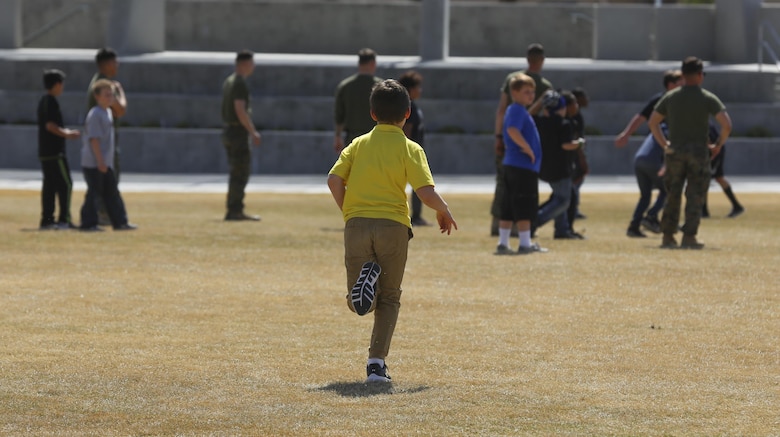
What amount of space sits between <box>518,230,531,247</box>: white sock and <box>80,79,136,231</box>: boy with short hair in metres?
4.92

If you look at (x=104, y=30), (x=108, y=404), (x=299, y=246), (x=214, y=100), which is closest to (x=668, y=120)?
(x=299, y=246)

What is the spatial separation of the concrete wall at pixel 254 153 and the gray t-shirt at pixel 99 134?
1144 centimetres

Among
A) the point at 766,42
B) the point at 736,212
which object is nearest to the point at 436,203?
the point at 736,212

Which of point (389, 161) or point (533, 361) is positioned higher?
point (389, 161)

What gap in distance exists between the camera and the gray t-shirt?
646 inches

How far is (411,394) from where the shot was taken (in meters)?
7.64

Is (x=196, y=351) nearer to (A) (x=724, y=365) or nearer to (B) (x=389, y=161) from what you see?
(B) (x=389, y=161)

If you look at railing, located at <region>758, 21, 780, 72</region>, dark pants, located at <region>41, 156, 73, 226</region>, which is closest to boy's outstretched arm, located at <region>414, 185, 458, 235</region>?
dark pants, located at <region>41, 156, 73, 226</region>

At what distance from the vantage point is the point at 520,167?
1438cm

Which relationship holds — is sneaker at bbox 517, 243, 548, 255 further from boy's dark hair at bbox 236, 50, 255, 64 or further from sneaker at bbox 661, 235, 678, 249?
boy's dark hair at bbox 236, 50, 255, 64

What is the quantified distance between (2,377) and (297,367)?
5.43ft

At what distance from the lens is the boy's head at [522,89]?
13945 millimetres

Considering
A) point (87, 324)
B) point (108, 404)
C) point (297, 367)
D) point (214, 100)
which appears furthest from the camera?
point (214, 100)

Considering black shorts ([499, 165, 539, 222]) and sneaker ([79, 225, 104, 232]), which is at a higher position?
black shorts ([499, 165, 539, 222])
